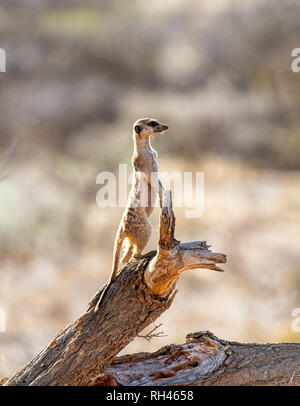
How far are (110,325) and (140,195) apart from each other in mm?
1464

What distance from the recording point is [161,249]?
6598 millimetres

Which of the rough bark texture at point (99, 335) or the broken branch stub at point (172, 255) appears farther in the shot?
the rough bark texture at point (99, 335)

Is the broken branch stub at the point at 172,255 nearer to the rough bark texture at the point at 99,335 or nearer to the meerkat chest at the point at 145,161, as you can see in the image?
the rough bark texture at the point at 99,335

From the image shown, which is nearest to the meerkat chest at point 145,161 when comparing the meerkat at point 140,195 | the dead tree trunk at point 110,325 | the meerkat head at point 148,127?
the meerkat at point 140,195

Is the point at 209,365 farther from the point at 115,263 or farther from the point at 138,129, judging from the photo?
the point at 138,129

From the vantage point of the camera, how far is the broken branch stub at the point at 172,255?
6496 millimetres

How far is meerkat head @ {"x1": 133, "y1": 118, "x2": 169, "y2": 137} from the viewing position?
Result: 726 cm

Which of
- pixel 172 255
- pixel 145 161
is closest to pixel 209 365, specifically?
pixel 172 255

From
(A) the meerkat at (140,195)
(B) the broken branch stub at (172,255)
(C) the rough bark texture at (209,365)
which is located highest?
(A) the meerkat at (140,195)

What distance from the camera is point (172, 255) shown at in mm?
6617

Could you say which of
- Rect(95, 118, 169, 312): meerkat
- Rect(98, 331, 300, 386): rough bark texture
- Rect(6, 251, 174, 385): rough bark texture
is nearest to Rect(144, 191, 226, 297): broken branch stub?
Rect(6, 251, 174, 385): rough bark texture

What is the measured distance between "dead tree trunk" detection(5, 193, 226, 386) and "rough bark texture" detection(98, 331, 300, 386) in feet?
1.90
